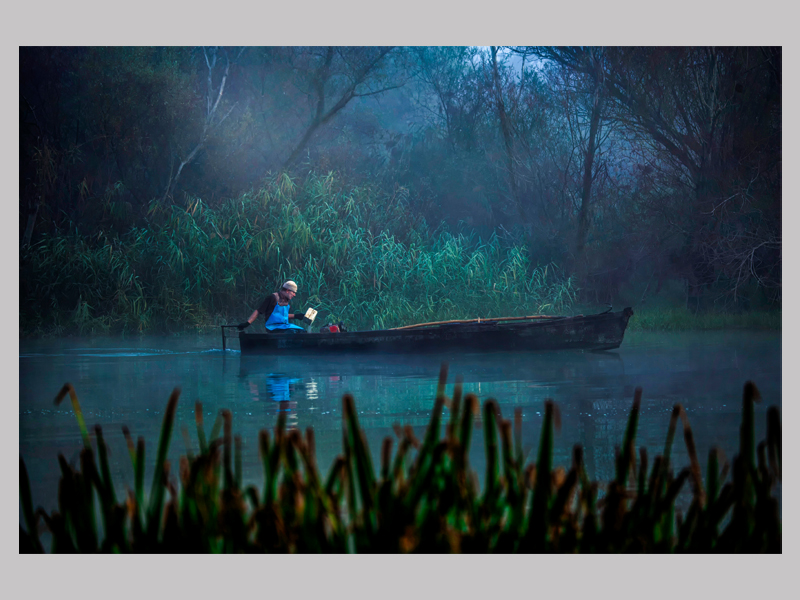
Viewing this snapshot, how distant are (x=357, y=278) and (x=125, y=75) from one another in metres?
4.00

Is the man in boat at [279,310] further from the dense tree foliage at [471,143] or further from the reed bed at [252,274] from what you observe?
the dense tree foliage at [471,143]

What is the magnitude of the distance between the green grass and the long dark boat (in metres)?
1.25

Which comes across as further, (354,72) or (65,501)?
(354,72)

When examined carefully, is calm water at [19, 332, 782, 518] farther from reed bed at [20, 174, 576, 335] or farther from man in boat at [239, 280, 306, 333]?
reed bed at [20, 174, 576, 335]

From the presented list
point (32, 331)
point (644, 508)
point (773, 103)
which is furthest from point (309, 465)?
point (32, 331)

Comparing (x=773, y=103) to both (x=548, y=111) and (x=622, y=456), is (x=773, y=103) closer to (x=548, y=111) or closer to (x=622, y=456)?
(x=548, y=111)

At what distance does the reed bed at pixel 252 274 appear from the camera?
9.81 metres

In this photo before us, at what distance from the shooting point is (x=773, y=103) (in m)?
8.21

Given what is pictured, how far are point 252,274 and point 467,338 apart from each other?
3.32 metres

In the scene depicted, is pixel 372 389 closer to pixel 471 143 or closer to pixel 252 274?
pixel 252 274

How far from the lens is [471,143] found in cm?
1287

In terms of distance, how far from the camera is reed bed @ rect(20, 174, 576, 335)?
9.81m

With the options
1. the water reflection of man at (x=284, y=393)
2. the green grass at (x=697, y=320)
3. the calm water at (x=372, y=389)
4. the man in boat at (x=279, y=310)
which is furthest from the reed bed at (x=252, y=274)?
the water reflection of man at (x=284, y=393)

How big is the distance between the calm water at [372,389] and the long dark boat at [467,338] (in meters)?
0.13
